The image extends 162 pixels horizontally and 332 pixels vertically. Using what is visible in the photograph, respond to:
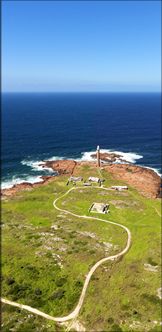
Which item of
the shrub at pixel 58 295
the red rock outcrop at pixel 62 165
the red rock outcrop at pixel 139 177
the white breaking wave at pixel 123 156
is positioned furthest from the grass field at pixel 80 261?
the white breaking wave at pixel 123 156

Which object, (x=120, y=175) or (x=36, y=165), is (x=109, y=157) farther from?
(x=36, y=165)

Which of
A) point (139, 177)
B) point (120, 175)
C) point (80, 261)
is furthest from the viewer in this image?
point (120, 175)

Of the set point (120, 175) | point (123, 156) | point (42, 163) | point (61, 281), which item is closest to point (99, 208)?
point (120, 175)

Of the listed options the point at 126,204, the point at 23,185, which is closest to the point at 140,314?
the point at 126,204

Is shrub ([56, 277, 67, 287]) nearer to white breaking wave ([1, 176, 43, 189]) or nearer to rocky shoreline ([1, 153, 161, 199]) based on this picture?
rocky shoreline ([1, 153, 161, 199])

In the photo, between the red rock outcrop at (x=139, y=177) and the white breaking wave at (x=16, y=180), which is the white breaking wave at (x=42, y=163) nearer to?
the white breaking wave at (x=16, y=180)

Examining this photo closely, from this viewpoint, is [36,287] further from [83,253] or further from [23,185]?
[23,185]
